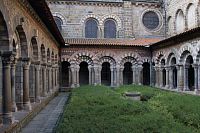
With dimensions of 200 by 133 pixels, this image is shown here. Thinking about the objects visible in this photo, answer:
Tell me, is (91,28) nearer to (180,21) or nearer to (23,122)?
(180,21)

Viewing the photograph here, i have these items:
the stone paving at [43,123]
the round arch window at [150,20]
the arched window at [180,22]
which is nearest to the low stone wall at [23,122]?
the stone paving at [43,123]

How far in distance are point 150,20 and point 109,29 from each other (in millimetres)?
3956

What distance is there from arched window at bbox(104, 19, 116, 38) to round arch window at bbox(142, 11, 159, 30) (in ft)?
9.60

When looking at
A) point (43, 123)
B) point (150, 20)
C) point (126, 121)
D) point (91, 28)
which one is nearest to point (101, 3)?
point (91, 28)

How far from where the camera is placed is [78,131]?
516 cm

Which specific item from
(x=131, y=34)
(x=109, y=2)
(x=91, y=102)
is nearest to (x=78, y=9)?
(x=109, y=2)

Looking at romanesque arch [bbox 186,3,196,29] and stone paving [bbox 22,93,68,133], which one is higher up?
romanesque arch [bbox 186,3,196,29]

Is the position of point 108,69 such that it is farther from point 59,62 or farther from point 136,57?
point 59,62

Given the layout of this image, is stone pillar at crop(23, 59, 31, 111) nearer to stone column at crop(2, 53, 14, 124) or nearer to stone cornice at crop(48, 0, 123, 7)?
stone column at crop(2, 53, 14, 124)

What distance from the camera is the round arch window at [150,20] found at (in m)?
28.3

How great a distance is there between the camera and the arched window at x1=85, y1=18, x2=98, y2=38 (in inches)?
1094

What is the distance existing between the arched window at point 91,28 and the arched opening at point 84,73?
8.78 feet

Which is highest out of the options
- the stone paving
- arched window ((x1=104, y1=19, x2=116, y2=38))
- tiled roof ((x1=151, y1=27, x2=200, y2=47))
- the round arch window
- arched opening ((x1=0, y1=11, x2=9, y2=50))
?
the round arch window

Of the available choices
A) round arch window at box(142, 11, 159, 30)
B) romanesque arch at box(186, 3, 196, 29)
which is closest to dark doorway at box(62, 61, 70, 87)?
round arch window at box(142, 11, 159, 30)
